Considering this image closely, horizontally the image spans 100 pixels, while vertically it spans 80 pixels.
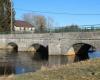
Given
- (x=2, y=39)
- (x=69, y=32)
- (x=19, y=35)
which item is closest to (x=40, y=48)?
(x=19, y=35)

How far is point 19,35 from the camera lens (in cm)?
5759

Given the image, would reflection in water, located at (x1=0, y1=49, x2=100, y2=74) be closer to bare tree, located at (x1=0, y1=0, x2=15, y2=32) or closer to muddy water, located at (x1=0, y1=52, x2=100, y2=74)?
muddy water, located at (x1=0, y1=52, x2=100, y2=74)

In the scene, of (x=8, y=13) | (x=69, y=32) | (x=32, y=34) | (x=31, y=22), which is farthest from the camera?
(x=31, y=22)

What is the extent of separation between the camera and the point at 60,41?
4797 centimetres

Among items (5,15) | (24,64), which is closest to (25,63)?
(24,64)

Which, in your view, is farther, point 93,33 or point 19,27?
point 19,27

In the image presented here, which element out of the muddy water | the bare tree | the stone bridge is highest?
the bare tree

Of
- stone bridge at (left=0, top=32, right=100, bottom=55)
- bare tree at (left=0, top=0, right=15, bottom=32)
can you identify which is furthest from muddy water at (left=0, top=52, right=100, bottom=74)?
bare tree at (left=0, top=0, right=15, bottom=32)

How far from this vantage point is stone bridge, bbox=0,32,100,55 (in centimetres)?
4315

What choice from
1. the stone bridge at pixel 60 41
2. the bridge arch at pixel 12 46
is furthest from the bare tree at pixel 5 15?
the stone bridge at pixel 60 41

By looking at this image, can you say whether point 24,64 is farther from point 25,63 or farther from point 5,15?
point 5,15

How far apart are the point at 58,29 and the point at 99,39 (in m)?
9.52

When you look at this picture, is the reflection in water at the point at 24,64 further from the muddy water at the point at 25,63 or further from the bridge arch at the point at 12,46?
the bridge arch at the point at 12,46

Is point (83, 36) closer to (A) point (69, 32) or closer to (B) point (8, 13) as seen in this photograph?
(A) point (69, 32)
